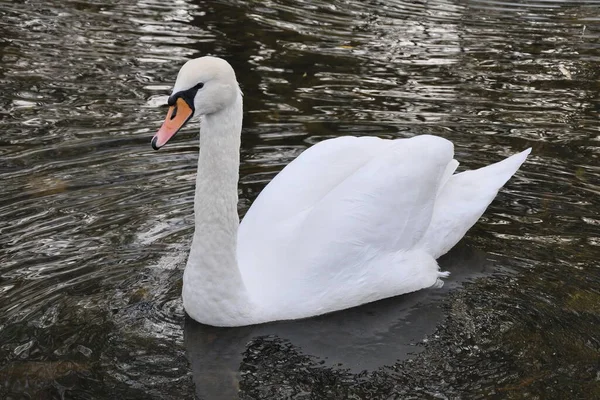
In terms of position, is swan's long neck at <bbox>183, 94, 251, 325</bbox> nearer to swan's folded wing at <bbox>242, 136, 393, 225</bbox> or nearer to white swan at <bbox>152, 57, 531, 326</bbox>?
white swan at <bbox>152, 57, 531, 326</bbox>

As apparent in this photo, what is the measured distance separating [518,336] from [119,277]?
2611 millimetres

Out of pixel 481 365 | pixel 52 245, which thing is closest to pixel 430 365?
pixel 481 365

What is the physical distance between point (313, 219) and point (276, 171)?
211 centimetres

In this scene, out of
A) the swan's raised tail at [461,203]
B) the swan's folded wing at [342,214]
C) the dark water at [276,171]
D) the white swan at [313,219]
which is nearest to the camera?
the dark water at [276,171]

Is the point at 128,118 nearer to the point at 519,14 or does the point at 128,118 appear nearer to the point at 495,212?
the point at 495,212

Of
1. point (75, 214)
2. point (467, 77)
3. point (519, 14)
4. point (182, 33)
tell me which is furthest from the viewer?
point (519, 14)

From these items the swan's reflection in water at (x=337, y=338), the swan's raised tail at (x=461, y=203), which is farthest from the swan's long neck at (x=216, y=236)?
the swan's raised tail at (x=461, y=203)

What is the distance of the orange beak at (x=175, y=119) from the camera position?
607cm

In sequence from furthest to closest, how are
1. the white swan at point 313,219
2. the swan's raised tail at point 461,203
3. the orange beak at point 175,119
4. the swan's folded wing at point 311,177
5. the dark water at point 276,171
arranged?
the swan's raised tail at point 461,203
the swan's folded wing at point 311,177
the white swan at point 313,219
the dark water at point 276,171
the orange beak at point 175,119

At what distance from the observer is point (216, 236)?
659 cm

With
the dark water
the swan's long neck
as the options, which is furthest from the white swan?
the dark water

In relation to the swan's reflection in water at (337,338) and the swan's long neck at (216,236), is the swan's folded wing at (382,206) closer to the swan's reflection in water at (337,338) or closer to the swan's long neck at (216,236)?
the swan's reflection in water at (337,338)

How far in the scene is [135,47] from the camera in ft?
39.8

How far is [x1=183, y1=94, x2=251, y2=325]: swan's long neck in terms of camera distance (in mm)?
6430
